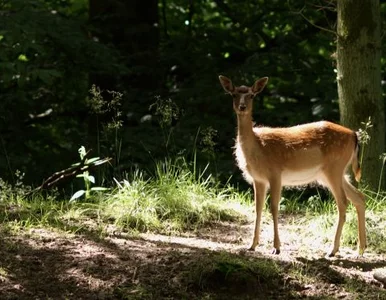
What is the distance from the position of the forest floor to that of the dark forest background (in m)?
2.82

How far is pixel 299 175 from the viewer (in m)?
6.52

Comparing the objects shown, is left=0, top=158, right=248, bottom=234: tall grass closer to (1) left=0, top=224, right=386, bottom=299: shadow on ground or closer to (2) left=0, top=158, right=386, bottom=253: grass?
(2) left=0, top=158, right=386, bottom=253: grass

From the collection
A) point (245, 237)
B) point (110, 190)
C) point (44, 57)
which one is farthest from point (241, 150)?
point (44, 57)

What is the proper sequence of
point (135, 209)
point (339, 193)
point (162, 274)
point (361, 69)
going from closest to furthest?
point (162, 274) → point (339, 193) → point (135, 209) → point (361, 69)

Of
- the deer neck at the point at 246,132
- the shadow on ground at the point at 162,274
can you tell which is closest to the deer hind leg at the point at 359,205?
the shadow on ground at the point at 162,274

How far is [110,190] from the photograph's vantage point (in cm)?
786

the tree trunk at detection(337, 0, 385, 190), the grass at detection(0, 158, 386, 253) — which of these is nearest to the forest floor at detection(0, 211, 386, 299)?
the grass at detection(0, 158, 386, 253)

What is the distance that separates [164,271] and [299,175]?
1.65 metres

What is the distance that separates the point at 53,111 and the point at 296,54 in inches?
142

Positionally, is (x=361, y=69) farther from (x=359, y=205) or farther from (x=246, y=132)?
(x=246, y=132)

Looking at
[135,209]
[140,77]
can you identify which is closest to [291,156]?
[135,209]

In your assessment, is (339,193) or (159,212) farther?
(159,212)

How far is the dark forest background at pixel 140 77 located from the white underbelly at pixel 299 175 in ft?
7.66

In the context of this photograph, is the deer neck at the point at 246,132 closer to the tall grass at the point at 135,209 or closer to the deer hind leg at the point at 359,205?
the deer hind leg at the point at 359,205
